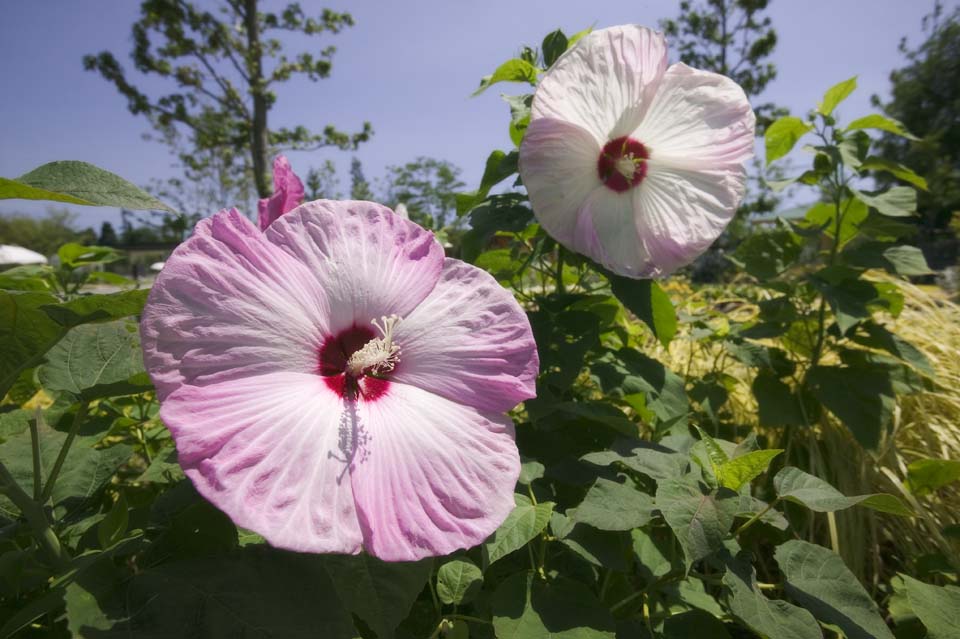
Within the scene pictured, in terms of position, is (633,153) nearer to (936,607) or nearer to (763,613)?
(763,613)

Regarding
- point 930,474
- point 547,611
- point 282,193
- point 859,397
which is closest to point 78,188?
point 282,193

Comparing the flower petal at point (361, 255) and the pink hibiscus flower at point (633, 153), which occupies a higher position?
the pink hibiscus flower at point (633, 153)

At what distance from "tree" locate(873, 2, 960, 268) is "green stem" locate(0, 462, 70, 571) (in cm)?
3225

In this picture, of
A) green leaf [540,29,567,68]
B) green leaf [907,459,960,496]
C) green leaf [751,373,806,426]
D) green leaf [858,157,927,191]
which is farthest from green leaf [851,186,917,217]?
green leaf [540,29,567,68]

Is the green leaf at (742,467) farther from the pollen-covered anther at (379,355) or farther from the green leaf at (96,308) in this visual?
the green leaf at (96,308)

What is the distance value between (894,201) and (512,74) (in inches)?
51.2

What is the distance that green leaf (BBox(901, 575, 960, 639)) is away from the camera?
0.83 metres

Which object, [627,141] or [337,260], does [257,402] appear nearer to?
[337,260]

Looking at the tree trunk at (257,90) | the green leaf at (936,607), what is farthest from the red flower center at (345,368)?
the tree trunk at (257,90)

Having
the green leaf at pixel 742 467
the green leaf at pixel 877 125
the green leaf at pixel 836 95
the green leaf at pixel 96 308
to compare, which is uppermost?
the green leaf at pixel 836 95

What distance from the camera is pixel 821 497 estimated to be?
720mm

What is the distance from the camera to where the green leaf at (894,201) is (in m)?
1.63

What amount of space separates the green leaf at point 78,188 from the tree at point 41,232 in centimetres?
3884

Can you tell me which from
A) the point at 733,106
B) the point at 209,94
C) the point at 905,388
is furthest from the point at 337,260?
Result: the point at 209,94
